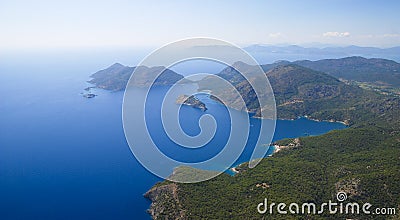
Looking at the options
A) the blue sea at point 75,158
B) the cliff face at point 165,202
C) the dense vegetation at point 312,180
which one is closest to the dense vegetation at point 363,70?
the blue sea at point 75,158

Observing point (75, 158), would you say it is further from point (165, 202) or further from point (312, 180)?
point (312, 180)

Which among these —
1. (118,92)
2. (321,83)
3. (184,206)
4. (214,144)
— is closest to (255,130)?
(214,144)

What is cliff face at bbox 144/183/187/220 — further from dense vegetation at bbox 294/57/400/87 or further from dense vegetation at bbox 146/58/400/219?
dense vegetation at bbox 294/57/400/87

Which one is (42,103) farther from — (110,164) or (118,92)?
(110,164)

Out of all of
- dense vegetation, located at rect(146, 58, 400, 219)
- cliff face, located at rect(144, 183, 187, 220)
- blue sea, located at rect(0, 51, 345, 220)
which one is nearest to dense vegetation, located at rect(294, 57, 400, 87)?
blue sea, located at rect(0, 51, 345, 220)

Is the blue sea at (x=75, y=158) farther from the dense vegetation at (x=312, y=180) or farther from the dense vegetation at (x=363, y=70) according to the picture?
Answer: the dense vegetation at (x=363, y=70)
